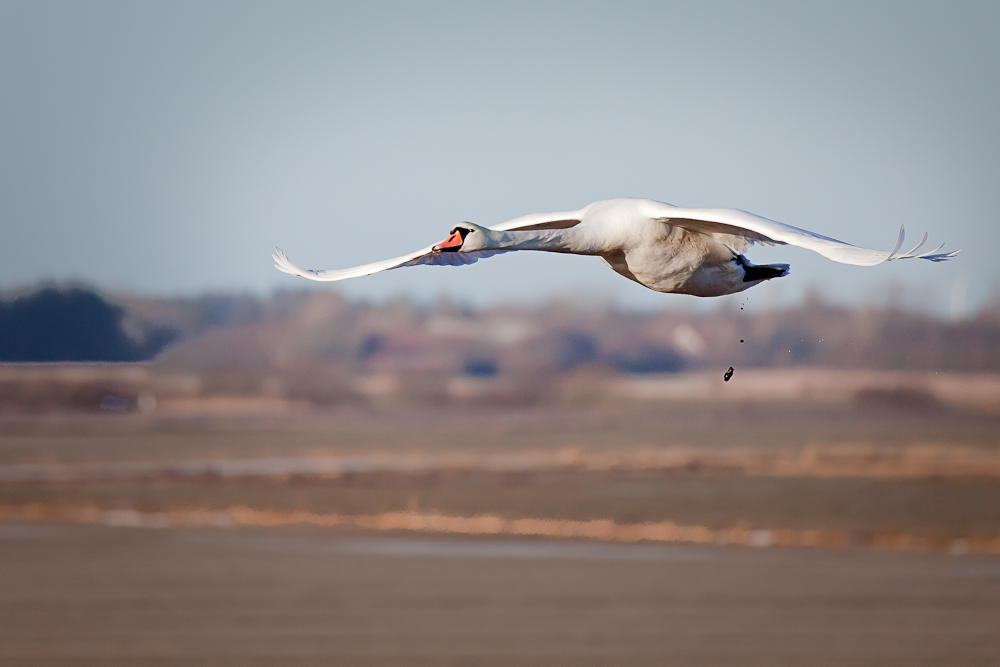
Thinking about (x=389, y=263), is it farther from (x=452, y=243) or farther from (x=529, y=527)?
(x=529, y=527)

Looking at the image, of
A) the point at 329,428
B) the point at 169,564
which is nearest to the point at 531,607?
the point at 169,564

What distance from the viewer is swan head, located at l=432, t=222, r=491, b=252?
6.23m

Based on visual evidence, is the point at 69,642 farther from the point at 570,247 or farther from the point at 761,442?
the point at 570,247

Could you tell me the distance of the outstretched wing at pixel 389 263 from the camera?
23.6 ft

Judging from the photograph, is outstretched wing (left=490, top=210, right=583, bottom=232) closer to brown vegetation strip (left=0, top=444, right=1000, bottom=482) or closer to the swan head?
the swan head

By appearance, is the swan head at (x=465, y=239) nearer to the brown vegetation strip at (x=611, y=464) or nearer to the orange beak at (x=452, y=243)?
the orange beak at (x=452, y=243)

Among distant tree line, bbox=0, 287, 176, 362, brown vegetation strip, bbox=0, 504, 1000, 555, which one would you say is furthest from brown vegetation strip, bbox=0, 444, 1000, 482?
distant tree line, bbox=0, 287, 176, 362

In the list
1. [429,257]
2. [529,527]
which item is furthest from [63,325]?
[529,527]

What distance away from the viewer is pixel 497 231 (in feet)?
21.4

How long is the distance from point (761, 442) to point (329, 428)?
21.9 metres

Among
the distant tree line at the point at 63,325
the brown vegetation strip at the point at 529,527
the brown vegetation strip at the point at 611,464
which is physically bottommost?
the brown vegetation strip at the point at 529,527

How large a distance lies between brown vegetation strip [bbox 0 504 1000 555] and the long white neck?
130 ft

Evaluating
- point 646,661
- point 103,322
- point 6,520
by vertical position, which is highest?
point 103,322

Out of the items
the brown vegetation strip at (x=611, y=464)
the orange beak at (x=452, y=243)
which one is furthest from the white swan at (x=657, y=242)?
the brown vegetation strip at (x=611, y=464)
